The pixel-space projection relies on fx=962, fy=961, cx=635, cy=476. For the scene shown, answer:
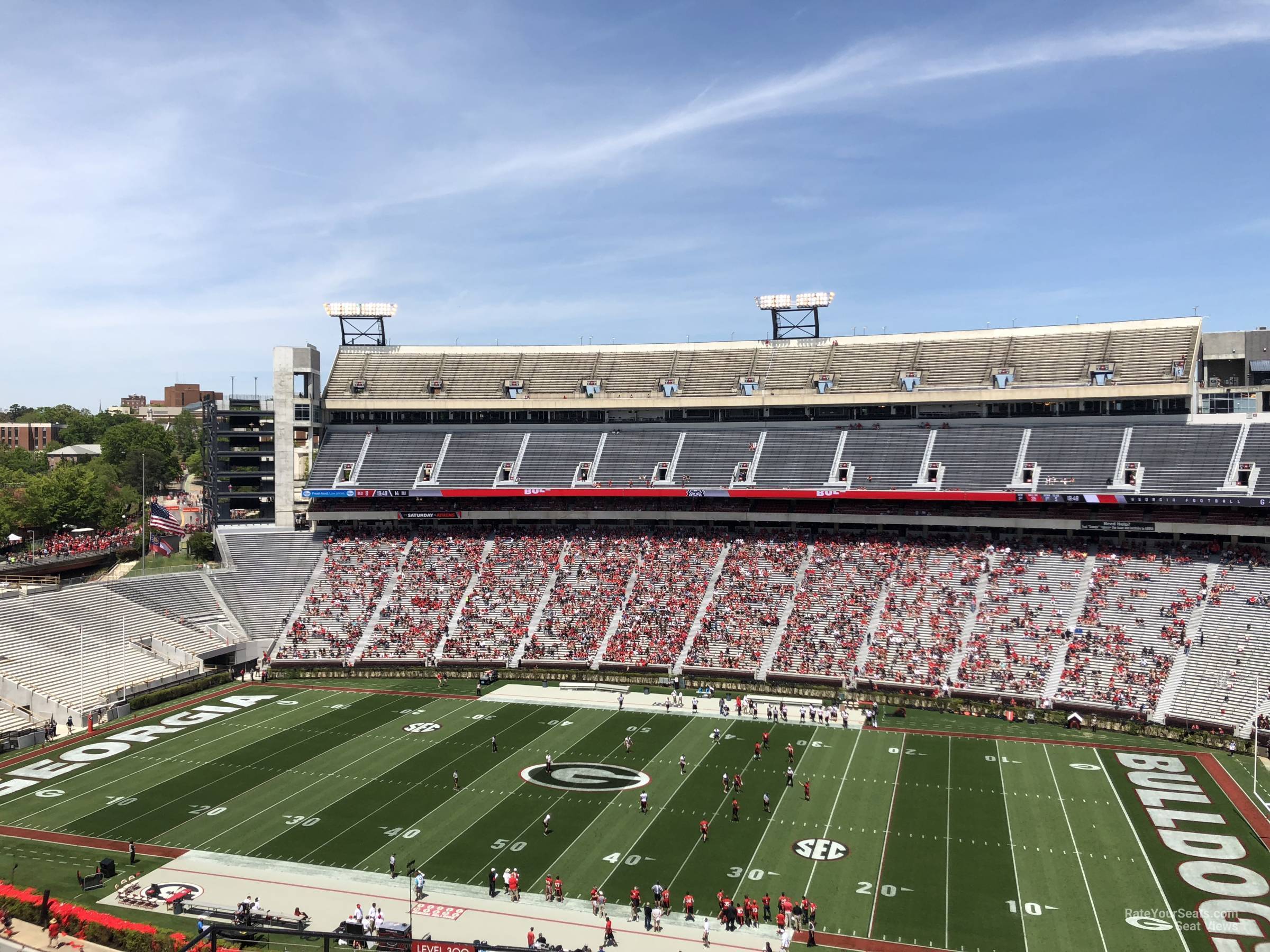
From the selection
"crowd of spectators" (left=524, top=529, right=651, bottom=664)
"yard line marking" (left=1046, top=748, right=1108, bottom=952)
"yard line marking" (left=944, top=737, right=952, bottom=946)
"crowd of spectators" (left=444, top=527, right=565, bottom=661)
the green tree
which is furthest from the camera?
the green tree

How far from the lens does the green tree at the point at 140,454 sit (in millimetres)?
139550

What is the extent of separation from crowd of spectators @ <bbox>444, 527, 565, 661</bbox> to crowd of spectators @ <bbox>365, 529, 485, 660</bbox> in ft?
3.72

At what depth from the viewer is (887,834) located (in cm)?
3556

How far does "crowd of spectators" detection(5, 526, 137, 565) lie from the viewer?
64688 mm

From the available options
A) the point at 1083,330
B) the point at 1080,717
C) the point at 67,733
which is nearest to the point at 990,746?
the point at 1080,717

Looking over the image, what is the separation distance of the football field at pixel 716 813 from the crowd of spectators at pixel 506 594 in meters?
11.2

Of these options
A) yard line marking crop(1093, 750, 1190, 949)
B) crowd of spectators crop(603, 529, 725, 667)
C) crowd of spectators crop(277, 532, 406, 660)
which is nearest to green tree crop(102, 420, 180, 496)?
crowd of spectators crop(277, 532, 406, 660)

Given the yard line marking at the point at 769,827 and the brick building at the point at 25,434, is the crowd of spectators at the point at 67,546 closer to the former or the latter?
the yard line marking at the point at 769,827

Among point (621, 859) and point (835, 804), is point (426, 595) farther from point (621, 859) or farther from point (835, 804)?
point (835, 804)

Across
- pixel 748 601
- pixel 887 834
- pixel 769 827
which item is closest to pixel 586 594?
pixel 748 601

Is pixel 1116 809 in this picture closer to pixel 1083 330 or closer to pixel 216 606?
pixel 1083 330

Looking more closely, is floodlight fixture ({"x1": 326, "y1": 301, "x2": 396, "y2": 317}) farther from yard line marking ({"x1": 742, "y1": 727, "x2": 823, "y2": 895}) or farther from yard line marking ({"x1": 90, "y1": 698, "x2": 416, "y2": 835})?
yard line marking ({"x1": 742, "y1": 727, "x2": 823, "y2": 895})

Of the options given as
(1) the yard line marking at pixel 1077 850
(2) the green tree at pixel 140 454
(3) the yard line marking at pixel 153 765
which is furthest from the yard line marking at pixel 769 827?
(2) the green tree at pixel 140 454

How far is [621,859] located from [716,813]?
217 inches
